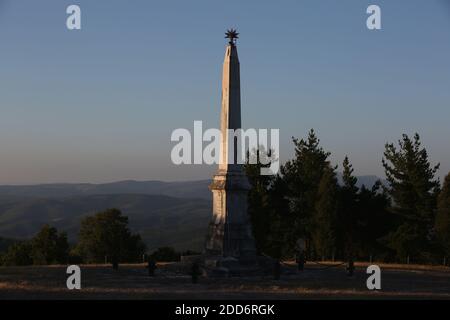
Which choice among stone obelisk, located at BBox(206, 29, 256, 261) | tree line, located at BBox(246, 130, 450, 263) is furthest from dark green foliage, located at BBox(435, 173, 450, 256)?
stone obelisk, located at BBox(206, 29, 256, 261)

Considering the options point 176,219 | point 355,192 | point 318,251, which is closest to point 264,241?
point 318,251

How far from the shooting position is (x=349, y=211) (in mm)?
45844

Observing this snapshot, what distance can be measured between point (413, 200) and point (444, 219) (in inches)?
136

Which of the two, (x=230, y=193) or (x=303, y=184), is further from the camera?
(x=303, y=184)

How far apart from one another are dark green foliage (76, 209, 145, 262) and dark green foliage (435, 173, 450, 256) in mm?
26236

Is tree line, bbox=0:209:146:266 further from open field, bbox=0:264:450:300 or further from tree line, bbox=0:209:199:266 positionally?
open field, bbox=0:264:450:300

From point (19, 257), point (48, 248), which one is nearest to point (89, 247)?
point (48, 248)

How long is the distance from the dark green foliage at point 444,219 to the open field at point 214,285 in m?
9.22

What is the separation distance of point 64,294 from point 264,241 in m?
25.6

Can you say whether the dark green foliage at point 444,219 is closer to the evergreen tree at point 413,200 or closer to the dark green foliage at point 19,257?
the evergreen tree at point 413,200

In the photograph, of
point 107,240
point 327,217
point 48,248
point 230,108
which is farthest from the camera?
point 107,240

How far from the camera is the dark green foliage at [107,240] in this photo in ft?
173

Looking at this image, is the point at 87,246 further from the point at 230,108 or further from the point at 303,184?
the point at 230,108

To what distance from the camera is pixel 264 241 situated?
43.5 metres
